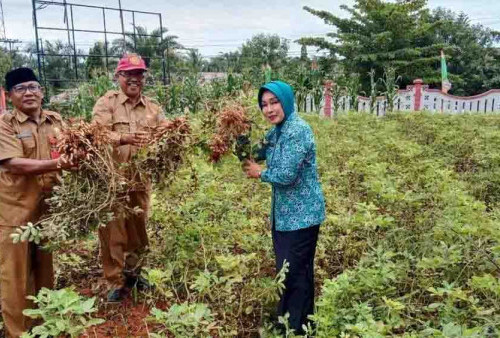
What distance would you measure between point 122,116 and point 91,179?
2.24 ft

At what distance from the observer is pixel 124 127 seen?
10.2 ft

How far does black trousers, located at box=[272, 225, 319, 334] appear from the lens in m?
2.61

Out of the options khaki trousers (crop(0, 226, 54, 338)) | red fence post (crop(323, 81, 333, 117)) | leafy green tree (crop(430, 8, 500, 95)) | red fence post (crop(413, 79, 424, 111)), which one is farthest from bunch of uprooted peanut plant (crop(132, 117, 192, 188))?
leafy green tree (crop(430, 8, 500, 95))

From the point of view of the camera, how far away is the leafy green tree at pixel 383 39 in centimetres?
2194

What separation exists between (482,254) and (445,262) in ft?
1.14

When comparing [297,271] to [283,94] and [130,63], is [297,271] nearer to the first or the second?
[283,94]

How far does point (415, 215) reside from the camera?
373cm

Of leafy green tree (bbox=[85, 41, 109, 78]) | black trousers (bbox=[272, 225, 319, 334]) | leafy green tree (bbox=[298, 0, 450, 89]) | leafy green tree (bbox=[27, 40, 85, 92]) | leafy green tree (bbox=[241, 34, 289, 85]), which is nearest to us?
black trousers (bbox=[272, 225, 319, 334])

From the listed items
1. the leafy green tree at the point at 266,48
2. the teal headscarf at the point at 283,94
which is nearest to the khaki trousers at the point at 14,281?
the teal headscarf at the point at 283,94

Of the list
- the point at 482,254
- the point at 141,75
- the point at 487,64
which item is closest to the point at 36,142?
the point at 141,75

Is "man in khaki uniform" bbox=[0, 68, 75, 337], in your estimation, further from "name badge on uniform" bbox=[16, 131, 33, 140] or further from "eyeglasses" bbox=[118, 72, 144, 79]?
"eyeglasses" bbox=[118, 72, 144, 79]

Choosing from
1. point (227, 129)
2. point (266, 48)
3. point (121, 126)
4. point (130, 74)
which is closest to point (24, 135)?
point (121, 126)

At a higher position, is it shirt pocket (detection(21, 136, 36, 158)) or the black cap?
the black cap

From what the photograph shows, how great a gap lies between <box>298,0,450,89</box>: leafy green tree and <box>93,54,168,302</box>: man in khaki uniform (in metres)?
20.2
